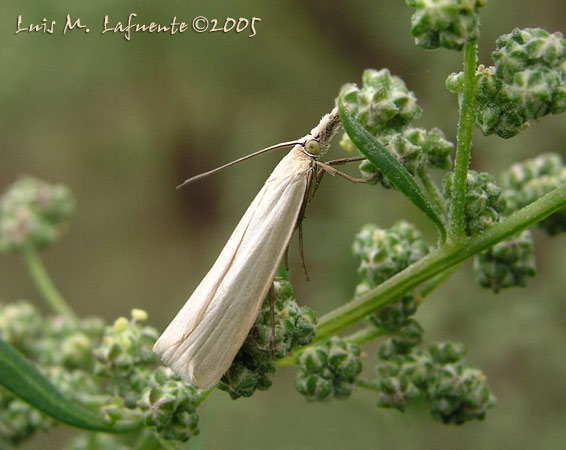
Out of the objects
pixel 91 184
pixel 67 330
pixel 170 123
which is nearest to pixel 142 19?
pixel 170 123

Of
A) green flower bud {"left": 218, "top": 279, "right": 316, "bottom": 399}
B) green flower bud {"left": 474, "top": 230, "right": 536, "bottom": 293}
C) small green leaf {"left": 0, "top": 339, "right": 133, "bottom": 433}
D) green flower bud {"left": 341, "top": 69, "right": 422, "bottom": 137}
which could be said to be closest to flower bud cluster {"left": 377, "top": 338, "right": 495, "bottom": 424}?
green flower bud {"left": 474, "top": 230, "right": 536, "bottom": 293}

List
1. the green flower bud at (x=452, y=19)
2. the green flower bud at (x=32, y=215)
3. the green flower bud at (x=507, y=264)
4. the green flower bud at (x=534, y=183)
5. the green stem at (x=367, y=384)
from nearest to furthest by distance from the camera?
the green flower bud at (x=452, y=19) → the green stem at (x=367, y=384) → the green flower bud at (x=507, y=264) → the green flower bud at (x=534, y=183) → the green flower bud at (x=32, y=215)

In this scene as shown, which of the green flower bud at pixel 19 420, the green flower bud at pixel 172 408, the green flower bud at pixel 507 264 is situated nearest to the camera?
the green flower bud at pixel 172 408

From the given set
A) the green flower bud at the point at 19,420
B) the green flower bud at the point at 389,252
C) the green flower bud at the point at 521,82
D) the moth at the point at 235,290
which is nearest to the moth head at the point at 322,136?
the moth at the point at 235,290

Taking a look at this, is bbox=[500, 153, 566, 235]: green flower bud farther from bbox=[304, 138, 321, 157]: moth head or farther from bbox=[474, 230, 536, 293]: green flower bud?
bbox=[304, 138, 321, 157]: moth head

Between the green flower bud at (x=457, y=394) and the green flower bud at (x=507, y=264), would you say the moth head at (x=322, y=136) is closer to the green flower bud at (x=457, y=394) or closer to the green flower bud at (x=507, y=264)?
the green flower bud at (x=507, y=264)

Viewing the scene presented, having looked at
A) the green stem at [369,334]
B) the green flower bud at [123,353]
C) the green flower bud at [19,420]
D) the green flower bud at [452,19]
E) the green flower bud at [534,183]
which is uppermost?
the green flower bud at [534,183]

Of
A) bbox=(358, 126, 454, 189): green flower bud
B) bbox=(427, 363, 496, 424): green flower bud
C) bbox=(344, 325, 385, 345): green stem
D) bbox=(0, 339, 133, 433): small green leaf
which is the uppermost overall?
bbox=(358, 126, 454, 189): green flower bud
